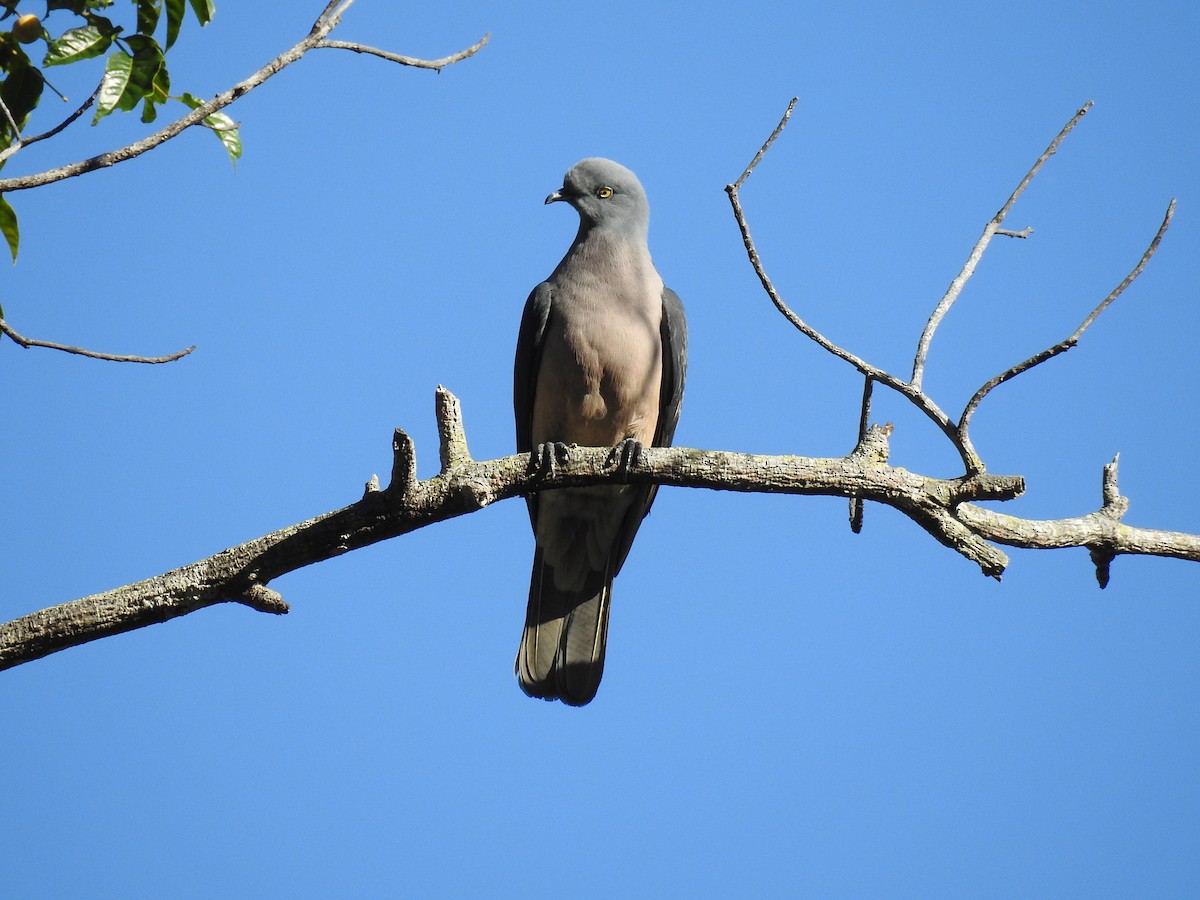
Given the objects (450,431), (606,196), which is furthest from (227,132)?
(606,196)

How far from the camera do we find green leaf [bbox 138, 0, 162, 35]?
3.72 m

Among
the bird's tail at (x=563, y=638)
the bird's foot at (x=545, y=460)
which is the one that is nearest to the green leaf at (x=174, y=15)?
the bird's foot at (x=545, y=460)

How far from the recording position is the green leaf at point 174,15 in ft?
12.0

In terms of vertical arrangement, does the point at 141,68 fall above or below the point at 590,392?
above

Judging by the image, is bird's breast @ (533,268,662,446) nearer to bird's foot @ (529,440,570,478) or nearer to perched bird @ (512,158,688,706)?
perched bird @ (512,158,688,706)

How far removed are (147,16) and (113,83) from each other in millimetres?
310

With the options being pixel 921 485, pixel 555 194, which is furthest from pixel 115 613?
pixel 555 194

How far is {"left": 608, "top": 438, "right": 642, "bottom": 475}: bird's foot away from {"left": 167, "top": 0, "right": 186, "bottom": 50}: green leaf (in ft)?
6.80

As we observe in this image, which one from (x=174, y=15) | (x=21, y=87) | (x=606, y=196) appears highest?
(x=606, y=196)

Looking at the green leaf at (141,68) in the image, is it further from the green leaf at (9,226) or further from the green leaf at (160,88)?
the green leaf at (9,226)

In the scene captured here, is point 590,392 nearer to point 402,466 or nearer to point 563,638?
point 563,638

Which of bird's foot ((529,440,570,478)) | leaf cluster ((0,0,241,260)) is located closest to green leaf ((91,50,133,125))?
leaf cluster ((0,0,241,260))

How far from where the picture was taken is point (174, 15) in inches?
145

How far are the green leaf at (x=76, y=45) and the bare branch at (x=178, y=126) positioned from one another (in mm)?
417
